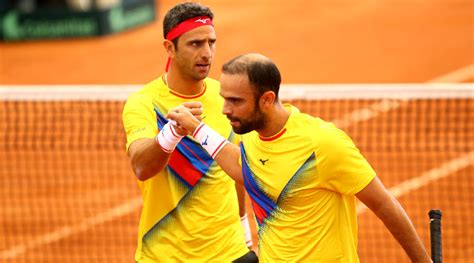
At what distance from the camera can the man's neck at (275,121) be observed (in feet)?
20.4

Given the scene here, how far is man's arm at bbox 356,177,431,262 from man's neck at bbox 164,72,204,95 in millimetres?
1938

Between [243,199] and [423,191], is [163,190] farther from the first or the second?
[423,191]

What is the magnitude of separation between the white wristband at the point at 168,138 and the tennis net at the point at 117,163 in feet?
21.1

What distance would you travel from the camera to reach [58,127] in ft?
60.2

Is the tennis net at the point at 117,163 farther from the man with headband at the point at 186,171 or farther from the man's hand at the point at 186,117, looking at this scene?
the man's hand at the point at 186,117

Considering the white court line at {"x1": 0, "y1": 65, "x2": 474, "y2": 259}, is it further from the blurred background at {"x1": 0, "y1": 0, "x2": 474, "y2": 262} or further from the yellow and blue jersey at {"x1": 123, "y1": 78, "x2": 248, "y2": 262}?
the yellow and blue jersey at {"x1": 123, "y1": 78, "x2": 248, "y2": 262}

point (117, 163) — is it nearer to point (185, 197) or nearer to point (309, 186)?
point (185, 197)

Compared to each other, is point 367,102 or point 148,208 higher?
point 148,208

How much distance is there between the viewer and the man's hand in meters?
6.55

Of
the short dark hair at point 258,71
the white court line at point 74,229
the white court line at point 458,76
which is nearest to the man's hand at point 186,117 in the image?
the short dark hair at point 258,71

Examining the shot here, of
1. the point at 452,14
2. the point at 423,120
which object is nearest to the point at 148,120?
the point at 423,120

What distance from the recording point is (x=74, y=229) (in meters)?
14.4

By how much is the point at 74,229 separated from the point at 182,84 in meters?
7.31

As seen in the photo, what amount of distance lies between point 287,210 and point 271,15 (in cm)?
2426
